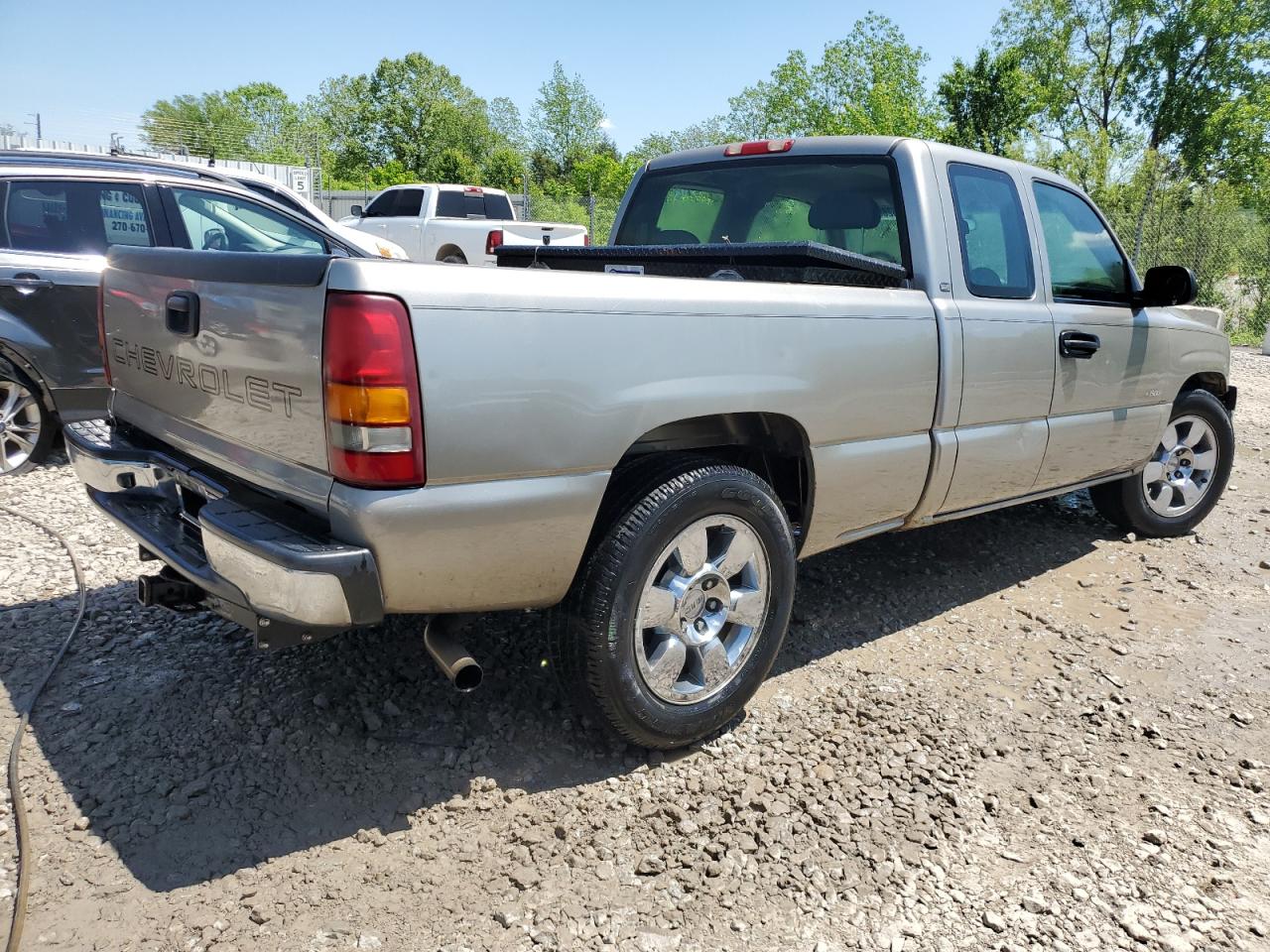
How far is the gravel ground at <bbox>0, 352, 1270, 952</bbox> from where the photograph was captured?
2195mm

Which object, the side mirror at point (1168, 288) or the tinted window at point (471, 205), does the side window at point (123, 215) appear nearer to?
the side mirror at point (1168, 288)

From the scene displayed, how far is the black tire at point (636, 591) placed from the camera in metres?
2.54

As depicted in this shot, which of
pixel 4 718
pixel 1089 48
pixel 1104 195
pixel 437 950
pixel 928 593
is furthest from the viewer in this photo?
pixel 1089 48

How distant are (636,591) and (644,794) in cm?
62

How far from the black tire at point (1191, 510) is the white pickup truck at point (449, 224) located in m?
10.9

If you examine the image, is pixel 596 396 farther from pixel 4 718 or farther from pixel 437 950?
pixel 4 718

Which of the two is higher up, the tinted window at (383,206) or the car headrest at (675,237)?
the tinted window at (383,206)

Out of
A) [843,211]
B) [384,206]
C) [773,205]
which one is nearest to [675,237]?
[773,205]

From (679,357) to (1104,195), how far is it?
2475 centimetres

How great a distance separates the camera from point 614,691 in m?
2.60

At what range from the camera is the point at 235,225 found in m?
Result: 5.91

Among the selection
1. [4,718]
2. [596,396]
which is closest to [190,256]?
[596,396]

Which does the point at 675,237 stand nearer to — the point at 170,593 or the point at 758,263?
the point at 758,263

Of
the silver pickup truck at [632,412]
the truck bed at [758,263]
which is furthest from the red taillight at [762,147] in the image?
the truck bed at [758,263]
